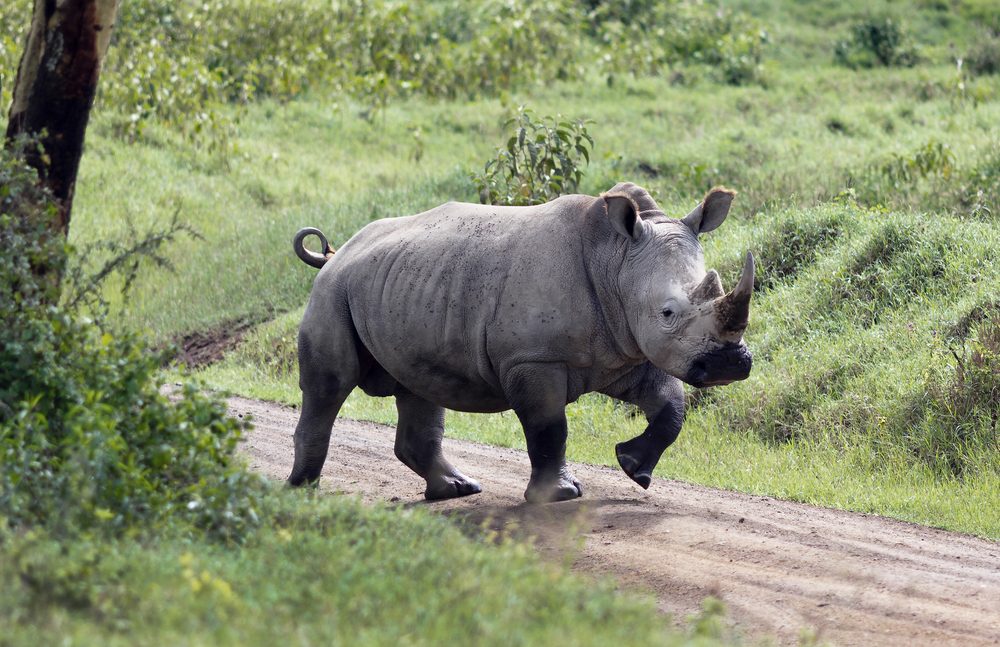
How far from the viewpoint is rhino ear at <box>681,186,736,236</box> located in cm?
719

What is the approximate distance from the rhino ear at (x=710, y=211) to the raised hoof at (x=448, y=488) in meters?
1.97

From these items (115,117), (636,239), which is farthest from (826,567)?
(115,117)

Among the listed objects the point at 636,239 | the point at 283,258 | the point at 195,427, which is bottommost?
the point at 283,258

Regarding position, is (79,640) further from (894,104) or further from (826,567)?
(894,104)

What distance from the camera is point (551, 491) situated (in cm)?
702

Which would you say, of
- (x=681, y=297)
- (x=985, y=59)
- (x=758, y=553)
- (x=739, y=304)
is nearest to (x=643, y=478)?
(x=758, y=553)

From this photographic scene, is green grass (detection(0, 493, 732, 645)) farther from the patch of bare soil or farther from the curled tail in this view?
the patch of bare soil

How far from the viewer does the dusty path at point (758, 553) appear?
Answer: 5371mm

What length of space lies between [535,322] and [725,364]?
1018mm

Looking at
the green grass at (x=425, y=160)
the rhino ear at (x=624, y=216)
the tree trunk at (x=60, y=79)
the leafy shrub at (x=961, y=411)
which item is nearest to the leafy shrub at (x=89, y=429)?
the tree trunk at (x=60, y=79)

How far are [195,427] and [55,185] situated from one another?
290 centimetres

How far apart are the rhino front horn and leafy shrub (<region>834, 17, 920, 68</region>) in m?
17.1

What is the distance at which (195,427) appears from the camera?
18.0 ft

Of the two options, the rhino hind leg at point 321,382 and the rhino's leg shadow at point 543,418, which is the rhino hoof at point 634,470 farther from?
the rhino hind leg at point 321,382
